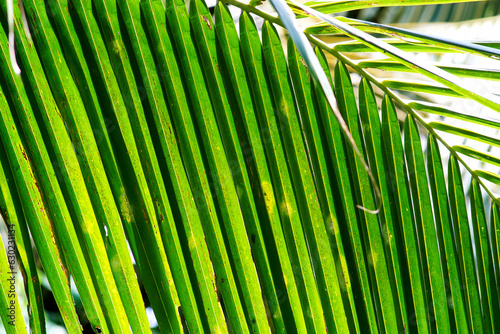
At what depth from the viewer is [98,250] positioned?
62 centimetres

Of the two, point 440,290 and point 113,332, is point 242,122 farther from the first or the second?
point 440,290

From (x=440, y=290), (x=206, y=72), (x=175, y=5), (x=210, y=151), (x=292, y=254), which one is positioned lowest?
(x=440, y=290)

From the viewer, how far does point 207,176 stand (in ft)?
2.25

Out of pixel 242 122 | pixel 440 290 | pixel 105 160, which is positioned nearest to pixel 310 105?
pixel 242 122

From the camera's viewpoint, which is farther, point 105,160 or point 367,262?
point 367,262

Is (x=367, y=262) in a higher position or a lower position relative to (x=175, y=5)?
lower

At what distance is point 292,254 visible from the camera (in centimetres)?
72

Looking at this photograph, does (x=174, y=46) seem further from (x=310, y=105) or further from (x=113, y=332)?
(x=113, y=332)

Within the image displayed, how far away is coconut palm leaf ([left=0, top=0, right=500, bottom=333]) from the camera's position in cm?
60

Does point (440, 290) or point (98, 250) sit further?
point (440, 290)

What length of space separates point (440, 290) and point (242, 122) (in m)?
0.59

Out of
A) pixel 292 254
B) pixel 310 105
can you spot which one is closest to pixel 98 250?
pixel 292 254

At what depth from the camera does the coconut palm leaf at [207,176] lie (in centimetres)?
60

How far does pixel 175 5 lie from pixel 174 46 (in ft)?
0.23
